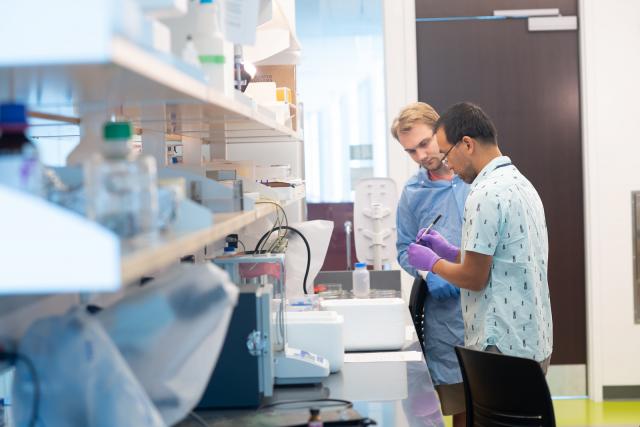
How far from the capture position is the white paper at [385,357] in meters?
2.88

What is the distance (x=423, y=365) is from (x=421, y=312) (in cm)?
94

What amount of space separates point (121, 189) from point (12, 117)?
162mm

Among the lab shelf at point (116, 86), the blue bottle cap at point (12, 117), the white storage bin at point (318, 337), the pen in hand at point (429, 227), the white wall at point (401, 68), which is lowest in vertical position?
the white storage bin at point (318, 337)

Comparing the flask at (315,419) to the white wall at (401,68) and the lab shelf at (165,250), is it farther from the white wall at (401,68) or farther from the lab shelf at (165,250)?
the white wall at (401,68)

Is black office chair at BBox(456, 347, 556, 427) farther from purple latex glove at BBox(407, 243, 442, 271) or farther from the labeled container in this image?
the labeled container

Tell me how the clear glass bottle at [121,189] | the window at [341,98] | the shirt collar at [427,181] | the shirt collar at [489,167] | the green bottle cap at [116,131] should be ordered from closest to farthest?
the clear glass bottle at [121,189], the green bottle cap at [116,131], the shirt collar at [489,167], the shirt collar at [427,181], the window at [341,98]

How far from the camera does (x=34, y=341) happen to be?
1342 mm

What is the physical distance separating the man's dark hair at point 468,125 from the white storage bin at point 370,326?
64 centimetres

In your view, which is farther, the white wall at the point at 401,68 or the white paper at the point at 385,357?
the white wall at the point at 401,68

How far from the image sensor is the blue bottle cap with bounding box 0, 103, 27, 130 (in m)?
1.11

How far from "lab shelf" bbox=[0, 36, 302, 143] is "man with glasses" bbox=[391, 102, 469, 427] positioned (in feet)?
6.17

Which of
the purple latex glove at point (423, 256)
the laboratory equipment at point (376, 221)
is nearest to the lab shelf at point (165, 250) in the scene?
the purple latex glove at point (423, 256)

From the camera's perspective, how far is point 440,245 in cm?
348

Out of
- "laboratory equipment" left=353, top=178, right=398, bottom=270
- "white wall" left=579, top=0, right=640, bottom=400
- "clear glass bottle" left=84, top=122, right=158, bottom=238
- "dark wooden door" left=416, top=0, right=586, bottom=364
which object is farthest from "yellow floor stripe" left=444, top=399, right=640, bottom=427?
"clear glass bottle" left=84, top=122, right=158, bottom=238
